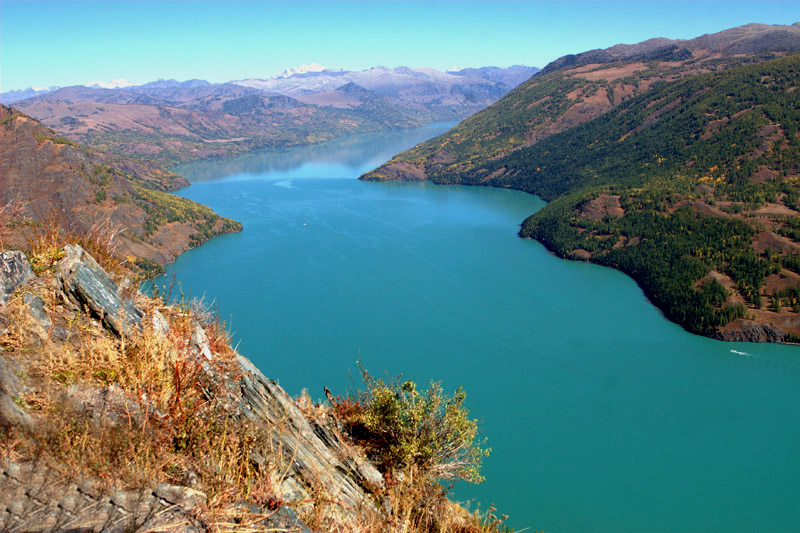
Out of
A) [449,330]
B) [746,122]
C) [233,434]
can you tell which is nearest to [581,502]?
[449,330]

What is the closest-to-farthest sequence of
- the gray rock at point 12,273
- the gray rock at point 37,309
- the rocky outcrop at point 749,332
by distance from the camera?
the gray rock at point 37,309 → the gray rock at point 12,273 → the rocky outcrop at point 749,332

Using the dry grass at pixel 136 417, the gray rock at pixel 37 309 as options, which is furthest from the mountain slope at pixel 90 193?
the dry grass at pixel 136 417

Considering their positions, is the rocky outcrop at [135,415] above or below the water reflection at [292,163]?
below

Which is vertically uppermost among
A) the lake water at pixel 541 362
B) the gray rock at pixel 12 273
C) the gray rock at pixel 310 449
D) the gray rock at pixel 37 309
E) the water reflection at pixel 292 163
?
the water reflection at pixel 292 163

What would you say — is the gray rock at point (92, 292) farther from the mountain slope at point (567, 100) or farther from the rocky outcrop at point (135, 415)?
the mountain slope at point (567, 100)

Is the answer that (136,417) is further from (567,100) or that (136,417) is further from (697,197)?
(567,100)

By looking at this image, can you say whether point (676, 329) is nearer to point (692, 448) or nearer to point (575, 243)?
point (692, 448)
